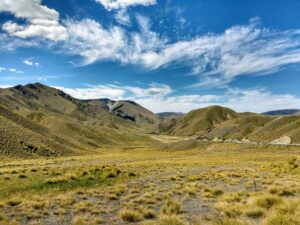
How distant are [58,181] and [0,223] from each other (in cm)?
1345

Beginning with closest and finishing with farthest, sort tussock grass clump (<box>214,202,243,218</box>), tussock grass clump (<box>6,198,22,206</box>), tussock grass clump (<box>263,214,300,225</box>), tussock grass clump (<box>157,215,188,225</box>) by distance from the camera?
1. tussock grass clump (<box>263,214,300,225</box>)
2. tussock grass clump (<box>157,215,188,225</box>)
3. tussock grass clump (<box>214,202,243,218</box>)
4. tussock grass clump (<box>6,198,22,206</box>)

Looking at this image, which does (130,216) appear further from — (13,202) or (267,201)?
(13,202)

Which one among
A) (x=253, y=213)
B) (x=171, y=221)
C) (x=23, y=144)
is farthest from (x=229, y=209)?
(x=23, y=144)

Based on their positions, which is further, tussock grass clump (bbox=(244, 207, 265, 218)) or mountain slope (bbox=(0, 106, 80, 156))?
mountain slope (bbox=(0, 106, 80, 156))

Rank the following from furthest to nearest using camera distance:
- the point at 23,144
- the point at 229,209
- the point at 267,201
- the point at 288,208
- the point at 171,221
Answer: the point at 23,144 < the point at 267,201 < the point at 229,209 < the point at 288,208 < the point at 171,221

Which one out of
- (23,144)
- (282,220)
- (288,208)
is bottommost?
(23,144)

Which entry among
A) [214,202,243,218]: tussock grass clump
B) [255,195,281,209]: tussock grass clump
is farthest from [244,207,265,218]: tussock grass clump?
[255,195,281,209]: tussock grass clump

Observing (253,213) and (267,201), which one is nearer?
(253,213)

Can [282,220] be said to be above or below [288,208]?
above

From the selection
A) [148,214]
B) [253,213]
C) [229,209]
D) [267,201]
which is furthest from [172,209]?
[267,201]


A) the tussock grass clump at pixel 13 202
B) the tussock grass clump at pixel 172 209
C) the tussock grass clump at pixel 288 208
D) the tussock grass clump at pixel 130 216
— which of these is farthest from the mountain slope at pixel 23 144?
the tussock grass clump at pixel 288 208

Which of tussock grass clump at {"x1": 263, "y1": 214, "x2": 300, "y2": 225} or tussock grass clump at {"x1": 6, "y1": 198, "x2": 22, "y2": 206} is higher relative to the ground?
tussock grass clump at {"x1": 263, "y1": 214, "x2": 300, "y2": 225}

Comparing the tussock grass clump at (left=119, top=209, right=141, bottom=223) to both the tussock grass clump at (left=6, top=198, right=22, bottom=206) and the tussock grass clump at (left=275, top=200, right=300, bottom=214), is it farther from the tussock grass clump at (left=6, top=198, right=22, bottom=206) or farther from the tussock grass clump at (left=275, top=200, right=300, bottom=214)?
the tussock grass clump at (left=6, top=198, right=22, bottom=206)

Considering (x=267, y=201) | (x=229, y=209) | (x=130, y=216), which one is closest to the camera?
(x=130, y=216)
